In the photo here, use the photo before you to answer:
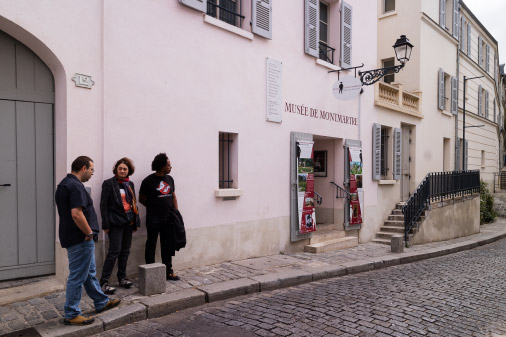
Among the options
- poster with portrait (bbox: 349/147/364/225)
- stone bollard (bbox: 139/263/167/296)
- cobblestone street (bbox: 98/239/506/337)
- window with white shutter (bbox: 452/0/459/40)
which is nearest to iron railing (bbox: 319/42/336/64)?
Answer: poster with portrait (bbox: 349/147/364/225)

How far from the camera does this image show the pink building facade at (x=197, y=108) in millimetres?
5605

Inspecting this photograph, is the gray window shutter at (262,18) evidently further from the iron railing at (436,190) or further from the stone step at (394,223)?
the stone step at (394,223)

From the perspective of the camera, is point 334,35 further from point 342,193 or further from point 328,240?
point 328,240

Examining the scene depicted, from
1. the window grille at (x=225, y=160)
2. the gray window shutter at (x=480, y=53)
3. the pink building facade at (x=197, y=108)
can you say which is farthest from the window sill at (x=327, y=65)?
the gray window shutter at (x=480, y=53)

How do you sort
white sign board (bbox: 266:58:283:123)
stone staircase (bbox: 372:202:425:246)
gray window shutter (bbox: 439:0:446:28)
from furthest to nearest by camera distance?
gray window shutter (bbox: 439:0:446:28), stone staircase (bbox: 372:202:425:246), white sign board (bbox: 266:58:283:123)

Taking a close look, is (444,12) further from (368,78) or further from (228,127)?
(228,127)

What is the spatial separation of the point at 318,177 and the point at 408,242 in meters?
3.08

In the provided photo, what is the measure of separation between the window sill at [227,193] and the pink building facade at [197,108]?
2 centimetres

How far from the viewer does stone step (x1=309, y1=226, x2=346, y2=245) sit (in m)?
9.77

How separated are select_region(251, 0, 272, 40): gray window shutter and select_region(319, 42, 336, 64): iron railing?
8.37 feet

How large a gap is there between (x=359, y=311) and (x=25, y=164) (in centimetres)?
482

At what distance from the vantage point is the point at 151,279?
5.39 m

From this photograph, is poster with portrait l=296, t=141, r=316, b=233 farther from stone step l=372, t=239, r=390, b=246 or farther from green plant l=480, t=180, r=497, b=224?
green plant l=480, t=180, r=497, b=224

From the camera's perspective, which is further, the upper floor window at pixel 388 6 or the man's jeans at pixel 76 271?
the upper floor window at pixel 388 6
